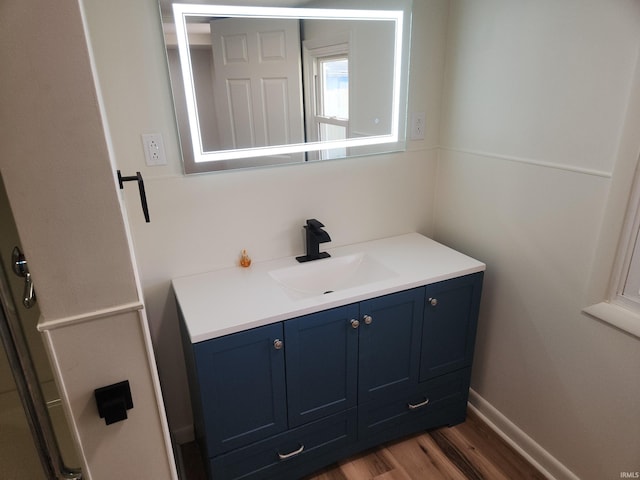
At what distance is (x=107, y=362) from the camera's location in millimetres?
950

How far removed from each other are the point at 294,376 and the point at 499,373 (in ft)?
3.41

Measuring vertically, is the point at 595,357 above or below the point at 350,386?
above

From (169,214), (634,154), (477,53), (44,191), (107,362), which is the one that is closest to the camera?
(44,191)

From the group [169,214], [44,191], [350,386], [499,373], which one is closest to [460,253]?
[499,373]

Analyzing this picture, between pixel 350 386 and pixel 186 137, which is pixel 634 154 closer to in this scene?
pixel 350 386

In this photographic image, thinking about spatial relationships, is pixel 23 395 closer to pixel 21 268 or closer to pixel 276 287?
pixel 21 268

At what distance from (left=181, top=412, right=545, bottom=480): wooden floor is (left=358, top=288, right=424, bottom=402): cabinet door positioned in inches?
13.3

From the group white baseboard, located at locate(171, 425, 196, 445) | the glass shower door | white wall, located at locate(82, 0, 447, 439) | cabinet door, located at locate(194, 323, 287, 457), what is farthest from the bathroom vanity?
the glass shower door

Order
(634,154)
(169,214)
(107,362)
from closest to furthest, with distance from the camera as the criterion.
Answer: (107,362) → (634,154) → (169,214)

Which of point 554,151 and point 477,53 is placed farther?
point 477,53

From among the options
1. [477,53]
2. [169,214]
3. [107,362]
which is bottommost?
[107,362]

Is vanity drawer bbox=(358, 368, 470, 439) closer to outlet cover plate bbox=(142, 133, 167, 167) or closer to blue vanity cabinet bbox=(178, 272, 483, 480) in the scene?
blue vanity cabinet bbox=(178, 272, 483, 480)

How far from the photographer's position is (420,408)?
6.40 feet

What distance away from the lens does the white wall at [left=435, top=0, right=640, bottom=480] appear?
4.66ft
